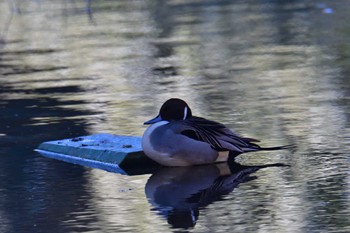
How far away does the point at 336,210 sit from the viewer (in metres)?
7.20

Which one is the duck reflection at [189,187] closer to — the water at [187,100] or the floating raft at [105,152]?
the water at [187,100]

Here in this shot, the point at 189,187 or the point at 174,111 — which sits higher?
the point at 174,111

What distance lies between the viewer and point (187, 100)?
12547mm

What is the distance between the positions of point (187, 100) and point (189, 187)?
4271mm

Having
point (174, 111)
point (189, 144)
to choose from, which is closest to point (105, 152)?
point (174, 111)

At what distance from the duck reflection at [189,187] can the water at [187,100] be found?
0.05ft

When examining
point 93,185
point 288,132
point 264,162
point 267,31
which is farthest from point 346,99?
point 267,31

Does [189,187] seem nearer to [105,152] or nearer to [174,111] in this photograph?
[174,111]

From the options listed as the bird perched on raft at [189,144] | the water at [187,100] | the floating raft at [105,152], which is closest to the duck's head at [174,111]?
the bird perched on raft at [189,144]

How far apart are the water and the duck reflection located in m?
0.02

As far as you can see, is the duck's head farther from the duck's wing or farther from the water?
the water

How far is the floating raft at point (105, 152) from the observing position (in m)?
9.24

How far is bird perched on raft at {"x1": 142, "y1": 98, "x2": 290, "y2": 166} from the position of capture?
29.4 feet

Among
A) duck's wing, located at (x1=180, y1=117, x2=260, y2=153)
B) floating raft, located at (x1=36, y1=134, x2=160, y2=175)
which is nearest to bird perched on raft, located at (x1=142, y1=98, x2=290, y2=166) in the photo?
duck's wing, located at (x1=180, y1=117, x2=260, y2=153)
